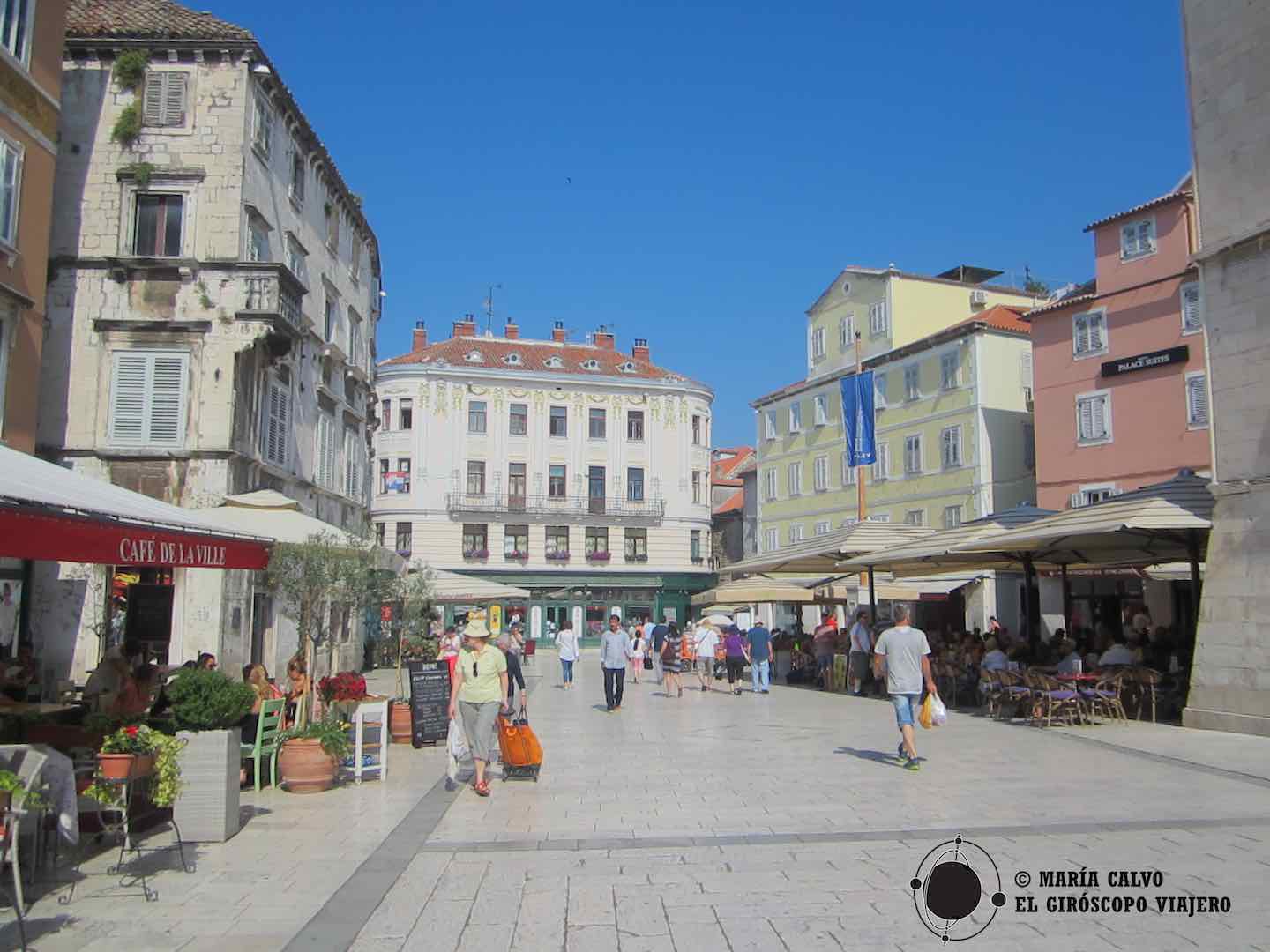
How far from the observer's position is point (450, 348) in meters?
55.3

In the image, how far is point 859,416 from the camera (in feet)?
97.1

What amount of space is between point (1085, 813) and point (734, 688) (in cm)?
1490

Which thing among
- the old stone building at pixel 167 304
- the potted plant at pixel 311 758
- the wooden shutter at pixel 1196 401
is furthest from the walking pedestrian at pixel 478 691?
the wooden shutter at pixel 1196 401

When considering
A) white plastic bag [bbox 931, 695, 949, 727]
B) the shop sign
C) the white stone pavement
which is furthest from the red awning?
the shop sign

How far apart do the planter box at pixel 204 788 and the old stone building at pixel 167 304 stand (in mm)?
10999

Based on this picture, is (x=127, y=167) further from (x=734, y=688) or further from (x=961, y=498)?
(x=961, y=498)

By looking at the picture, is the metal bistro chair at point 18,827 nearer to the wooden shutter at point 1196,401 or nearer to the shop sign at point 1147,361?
the wooden shutter at point 1196,401

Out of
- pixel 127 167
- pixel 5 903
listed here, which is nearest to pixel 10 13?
pixel 127 167

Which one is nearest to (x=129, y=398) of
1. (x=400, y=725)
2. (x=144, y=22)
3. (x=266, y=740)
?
(x=144, y=22)

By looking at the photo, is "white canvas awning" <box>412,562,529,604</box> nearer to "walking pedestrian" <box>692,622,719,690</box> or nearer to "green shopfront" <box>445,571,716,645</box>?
"walking pedestrian" <box>692,622,719,690</box>

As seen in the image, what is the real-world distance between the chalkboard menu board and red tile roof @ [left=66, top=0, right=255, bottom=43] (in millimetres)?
13401

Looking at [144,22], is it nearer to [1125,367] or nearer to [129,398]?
[129,398]

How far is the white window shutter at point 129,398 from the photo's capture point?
63.1 feet

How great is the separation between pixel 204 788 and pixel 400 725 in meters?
6.74
